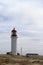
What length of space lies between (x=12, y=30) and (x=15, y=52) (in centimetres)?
522

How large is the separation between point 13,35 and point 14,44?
215 centimetres

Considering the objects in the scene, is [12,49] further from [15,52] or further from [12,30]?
[12,30]

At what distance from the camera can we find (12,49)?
4909 cm

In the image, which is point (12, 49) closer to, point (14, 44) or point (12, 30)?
point (14, 44)

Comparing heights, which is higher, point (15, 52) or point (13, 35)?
point (13, 35)

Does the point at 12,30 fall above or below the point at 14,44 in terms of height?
above

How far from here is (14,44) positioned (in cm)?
4894

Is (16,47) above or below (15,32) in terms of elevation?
below

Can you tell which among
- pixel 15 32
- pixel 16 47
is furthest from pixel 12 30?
pixel 16 47

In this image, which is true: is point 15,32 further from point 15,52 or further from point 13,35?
point 15,52

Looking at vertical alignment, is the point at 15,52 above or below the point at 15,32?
A: below

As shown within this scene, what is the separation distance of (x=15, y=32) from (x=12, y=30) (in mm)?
902

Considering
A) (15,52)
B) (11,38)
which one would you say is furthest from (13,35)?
(15,52)

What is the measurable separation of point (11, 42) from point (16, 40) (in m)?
1.26
